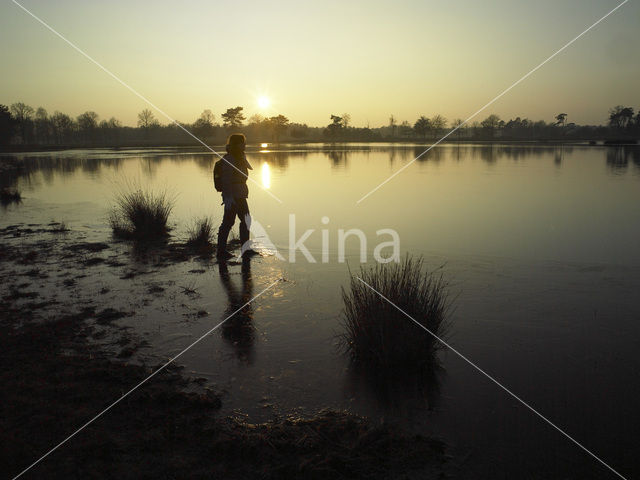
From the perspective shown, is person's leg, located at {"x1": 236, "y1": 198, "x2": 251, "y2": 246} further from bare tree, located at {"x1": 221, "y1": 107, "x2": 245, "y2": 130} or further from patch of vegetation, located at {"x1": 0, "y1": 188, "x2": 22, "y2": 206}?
bare tree, located at {"x1": 221, "y1": 107, "x2": 245, "y2": 130}

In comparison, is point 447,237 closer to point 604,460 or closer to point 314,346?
point 314,346

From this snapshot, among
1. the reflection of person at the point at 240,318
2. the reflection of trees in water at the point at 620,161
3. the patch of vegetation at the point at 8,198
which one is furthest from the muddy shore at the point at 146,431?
the reflection of trees in water at the point at 620,161

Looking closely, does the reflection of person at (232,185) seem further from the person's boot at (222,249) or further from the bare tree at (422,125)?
the bare tree at (422,125)

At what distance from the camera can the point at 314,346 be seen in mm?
4953

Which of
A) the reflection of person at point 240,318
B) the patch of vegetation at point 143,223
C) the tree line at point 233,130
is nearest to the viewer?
the reflection of person at point 240,318

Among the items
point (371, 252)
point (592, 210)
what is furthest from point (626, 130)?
point (371, 252)

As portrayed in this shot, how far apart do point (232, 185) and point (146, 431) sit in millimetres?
5879

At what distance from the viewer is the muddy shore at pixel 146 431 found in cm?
303

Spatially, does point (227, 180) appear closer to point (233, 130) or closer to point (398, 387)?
point (398, 387)

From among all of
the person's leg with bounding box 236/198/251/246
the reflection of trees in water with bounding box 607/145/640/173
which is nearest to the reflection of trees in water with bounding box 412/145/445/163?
the reflection of trees in water with bounding box 607/145/640/173

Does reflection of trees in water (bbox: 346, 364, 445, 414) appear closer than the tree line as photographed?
Yes

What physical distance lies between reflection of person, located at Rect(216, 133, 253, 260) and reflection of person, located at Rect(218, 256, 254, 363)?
998 millimetres

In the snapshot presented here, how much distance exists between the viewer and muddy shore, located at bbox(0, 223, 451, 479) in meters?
3.03

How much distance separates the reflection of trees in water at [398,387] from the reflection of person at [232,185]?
4.96m
